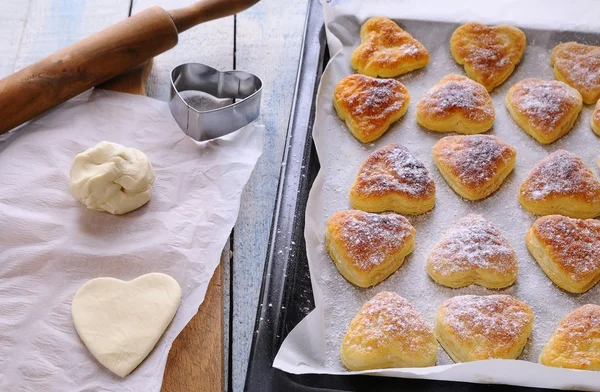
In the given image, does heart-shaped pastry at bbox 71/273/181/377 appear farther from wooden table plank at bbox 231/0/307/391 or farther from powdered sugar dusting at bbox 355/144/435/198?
powdered sugar dusting at bbox 355/144/435/198

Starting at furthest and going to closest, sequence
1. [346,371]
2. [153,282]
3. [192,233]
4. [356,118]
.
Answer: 1. [356,118]
2. [192,233]
3. [153,282]
4. [346,371]

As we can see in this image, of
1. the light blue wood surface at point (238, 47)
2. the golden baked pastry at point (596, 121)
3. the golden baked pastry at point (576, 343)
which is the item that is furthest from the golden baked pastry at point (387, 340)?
the golden baked pastry at point (596, 121)

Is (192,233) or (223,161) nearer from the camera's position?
(192,233)

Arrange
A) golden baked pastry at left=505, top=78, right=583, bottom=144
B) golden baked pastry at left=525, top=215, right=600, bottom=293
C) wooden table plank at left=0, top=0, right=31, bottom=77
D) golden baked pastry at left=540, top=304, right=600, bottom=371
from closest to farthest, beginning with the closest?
1. golden baked pastry at left=540, top=304, right=600, bottom=371
2. golden baked pastry at left=525, top=215, right=600, bottom=293
3. golden baked pastry at left=505, top=78, right=583, bottom=144
4. wooden table plank at left=0, top=0, right=31, bottom=77

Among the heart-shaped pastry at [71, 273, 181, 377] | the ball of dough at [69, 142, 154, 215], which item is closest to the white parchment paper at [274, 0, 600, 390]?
the heart-shaped pastry at [71, 273, 181, 377]

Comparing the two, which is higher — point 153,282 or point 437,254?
point 437,254

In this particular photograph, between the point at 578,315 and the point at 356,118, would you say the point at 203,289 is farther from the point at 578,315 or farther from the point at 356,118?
the point at 578,315

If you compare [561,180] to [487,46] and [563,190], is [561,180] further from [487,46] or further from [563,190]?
[487,46]

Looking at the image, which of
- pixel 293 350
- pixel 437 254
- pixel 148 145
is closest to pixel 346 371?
pixel 293 350
